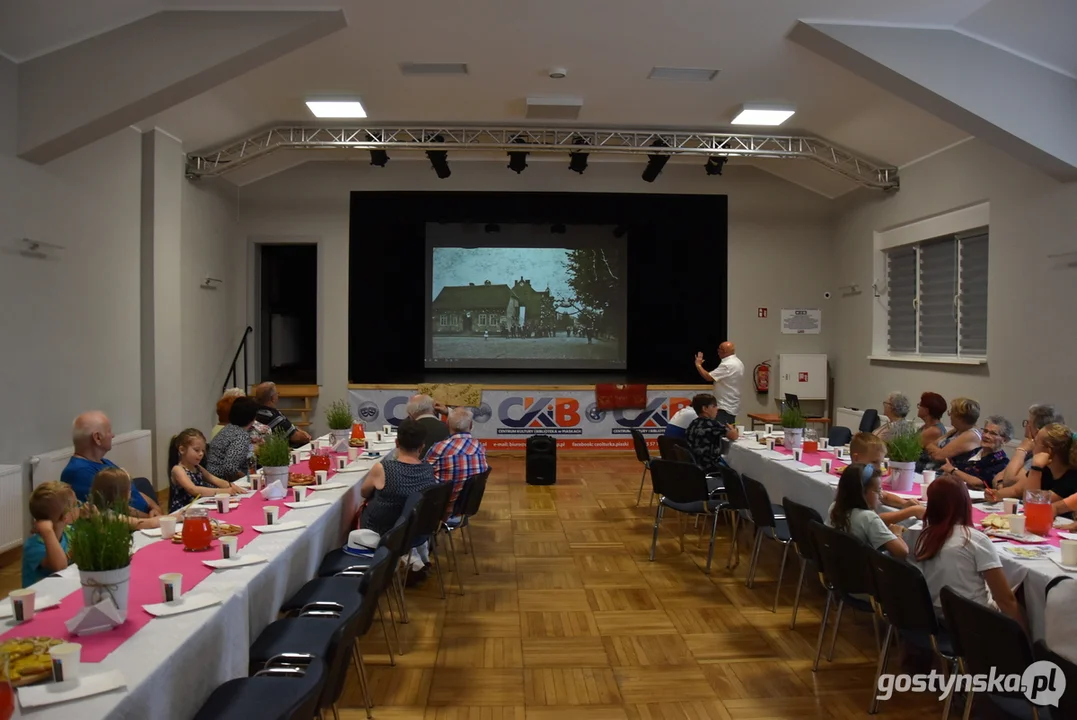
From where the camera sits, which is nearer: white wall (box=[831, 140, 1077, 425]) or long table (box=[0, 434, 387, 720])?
long table (box=[0, 434, 387, 720])

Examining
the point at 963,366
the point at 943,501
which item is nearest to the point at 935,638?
the point at 943,501

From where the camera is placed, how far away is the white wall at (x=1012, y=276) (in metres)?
6.17

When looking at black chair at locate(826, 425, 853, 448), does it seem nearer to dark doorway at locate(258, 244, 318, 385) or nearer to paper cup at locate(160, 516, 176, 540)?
paper cup at locate(160, 516, 176, 540)

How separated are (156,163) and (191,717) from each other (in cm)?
676

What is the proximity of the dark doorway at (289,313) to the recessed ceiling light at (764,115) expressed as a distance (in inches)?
245

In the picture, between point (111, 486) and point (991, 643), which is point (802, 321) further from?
point (111, 486)

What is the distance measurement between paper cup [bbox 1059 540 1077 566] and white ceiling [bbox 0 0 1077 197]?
4.30m

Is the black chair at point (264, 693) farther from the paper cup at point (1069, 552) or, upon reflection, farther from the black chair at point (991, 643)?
the paper cup at point (1069, 552)

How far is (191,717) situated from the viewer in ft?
7.12

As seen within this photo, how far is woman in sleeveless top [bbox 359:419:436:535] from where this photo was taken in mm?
4113

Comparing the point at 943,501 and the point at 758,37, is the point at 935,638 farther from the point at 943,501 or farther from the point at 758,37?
A: the point at 758,37

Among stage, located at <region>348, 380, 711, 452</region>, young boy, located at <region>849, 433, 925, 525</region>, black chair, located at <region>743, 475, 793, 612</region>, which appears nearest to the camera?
young boy, located at <region>849, 433, 925, 525</region>


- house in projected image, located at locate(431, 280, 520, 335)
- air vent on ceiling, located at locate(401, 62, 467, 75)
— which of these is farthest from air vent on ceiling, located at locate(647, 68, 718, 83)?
house in projected image, located at locate(431, 280, 520, 335)

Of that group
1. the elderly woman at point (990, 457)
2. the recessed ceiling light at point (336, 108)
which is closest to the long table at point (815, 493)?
the elderly woman at point (990, 457)
